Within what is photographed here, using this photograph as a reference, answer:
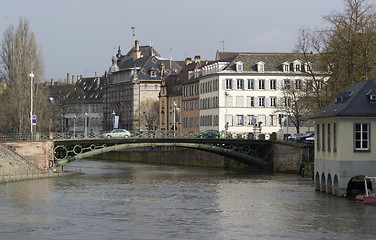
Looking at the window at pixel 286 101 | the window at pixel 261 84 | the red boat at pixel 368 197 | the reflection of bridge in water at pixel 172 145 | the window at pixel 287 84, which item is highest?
the window at pixel 261 84

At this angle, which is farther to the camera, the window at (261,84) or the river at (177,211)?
the window at (261,84)

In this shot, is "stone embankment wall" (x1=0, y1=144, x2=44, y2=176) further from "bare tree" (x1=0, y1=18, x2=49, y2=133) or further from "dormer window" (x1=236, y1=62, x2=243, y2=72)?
"dormer window" (x1=236, y1=62, x2=243, y2=72)

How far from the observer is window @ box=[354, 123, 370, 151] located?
204 ft

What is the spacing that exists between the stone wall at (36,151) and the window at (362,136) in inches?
1532

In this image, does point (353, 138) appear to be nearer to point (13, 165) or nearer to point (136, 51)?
point (13, 165)

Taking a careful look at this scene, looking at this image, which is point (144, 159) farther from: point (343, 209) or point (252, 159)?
point (343, 209)

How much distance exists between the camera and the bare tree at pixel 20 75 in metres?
102

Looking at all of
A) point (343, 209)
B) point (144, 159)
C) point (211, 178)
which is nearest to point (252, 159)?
point (211, 178)

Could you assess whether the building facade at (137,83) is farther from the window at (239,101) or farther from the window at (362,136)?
the window at (362,136)

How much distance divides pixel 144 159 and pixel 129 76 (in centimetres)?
5615

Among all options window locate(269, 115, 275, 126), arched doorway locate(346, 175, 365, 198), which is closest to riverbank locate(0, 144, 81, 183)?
arched doorway locate(346, 175, 365, 198)

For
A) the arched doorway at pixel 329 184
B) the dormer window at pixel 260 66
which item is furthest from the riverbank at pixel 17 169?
the dormer window at pixel 260 66

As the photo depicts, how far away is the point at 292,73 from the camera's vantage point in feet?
429

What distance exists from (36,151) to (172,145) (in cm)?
Answer: 1616
